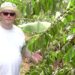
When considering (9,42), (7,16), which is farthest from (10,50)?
(7,16)

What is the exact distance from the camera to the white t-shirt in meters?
3.01

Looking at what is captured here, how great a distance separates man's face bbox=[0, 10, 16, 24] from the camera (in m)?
3.06

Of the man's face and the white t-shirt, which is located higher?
the man's face

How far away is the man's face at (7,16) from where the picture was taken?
3.06 metres

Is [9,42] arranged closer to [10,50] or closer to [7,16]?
[10,50]

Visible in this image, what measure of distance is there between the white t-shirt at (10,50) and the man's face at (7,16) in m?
0.08

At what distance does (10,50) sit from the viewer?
305 centimetres

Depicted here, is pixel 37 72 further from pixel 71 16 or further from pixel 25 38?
pixel 71 16

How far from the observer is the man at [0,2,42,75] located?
3014 mm

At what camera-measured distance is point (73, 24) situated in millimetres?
2750

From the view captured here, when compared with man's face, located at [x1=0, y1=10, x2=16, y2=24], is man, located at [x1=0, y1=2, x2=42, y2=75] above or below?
below

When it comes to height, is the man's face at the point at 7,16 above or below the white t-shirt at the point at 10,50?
above

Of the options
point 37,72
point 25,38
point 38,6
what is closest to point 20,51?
point 25,38

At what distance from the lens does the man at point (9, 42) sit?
301 centimetres
